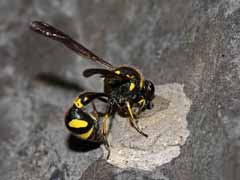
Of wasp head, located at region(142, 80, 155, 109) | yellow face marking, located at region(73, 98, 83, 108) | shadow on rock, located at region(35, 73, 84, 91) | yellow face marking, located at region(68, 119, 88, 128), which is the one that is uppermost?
shadow on rock, located at region(35, 73, 84, 91)

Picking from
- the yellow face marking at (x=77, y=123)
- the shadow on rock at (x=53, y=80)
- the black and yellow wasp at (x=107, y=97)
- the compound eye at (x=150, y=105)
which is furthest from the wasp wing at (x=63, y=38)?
the shadow on rock at (x=53, y=80)

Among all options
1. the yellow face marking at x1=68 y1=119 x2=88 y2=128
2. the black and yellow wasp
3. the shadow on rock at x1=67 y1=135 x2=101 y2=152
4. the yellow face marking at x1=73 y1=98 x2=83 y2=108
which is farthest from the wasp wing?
the shadow on rock at x1=67 y1=135 x2=101 y2=152

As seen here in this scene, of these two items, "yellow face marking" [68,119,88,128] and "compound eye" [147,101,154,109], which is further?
"compound eye" [147,101,154,109]

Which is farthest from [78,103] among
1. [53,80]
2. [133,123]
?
[53,80]

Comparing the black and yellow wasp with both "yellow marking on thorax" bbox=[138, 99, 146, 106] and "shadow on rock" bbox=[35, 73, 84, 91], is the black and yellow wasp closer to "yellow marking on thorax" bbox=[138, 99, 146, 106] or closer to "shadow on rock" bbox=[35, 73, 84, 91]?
"yellow marking on thorax" bbox=[138, 99, 146, 106]

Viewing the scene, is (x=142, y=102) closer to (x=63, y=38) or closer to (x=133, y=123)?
(x=133, y=123)

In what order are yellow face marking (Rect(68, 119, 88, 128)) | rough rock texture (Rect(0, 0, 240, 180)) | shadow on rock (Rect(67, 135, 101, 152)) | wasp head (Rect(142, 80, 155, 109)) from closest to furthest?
rough rock texture (Rect(0, 0, 240, 180)), yellow face marking (Rect(68, 119, 88, 128)), wasp head (Rect(142, 80, 155, 109)), shadow on rock (Rect(67, 135, 101, 152))

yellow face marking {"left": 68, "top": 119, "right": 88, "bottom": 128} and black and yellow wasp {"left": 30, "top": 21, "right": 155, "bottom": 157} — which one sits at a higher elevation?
black and yellow wasp {"left": 30, "top": 21, "right": 155, "bottom": 157}
